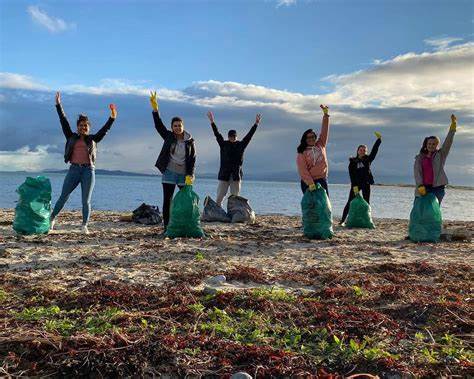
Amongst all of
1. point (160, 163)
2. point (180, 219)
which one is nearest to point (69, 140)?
point (160, 163)

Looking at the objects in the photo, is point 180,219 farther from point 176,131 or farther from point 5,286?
point 5,286

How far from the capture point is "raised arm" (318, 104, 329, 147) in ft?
28.7

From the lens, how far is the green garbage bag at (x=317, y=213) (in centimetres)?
857

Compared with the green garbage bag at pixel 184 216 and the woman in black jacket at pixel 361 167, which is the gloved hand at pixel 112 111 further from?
the woman in black jacket at pixel 361 167

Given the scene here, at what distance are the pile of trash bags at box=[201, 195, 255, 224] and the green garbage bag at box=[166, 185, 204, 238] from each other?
3330mm

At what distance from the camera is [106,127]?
27.0 ft

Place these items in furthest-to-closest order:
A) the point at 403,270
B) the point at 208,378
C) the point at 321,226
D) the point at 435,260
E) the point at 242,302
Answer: the point at 321,226 < the point at 435,260 < the point at 403,270 < the point at 242,302 < the point at 208,378

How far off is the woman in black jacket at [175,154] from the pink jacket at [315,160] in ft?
6.63

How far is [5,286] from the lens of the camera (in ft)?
14.8

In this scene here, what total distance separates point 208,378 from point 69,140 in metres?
6.37

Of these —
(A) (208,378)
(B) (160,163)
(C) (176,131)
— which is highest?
(C) (176,131)

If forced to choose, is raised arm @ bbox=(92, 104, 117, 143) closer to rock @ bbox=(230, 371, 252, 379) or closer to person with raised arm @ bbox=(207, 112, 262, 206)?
person with raised arm @ bbox=(207, 112, 262, 206)

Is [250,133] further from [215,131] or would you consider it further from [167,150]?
[167,150]

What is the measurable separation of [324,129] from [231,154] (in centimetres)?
283
